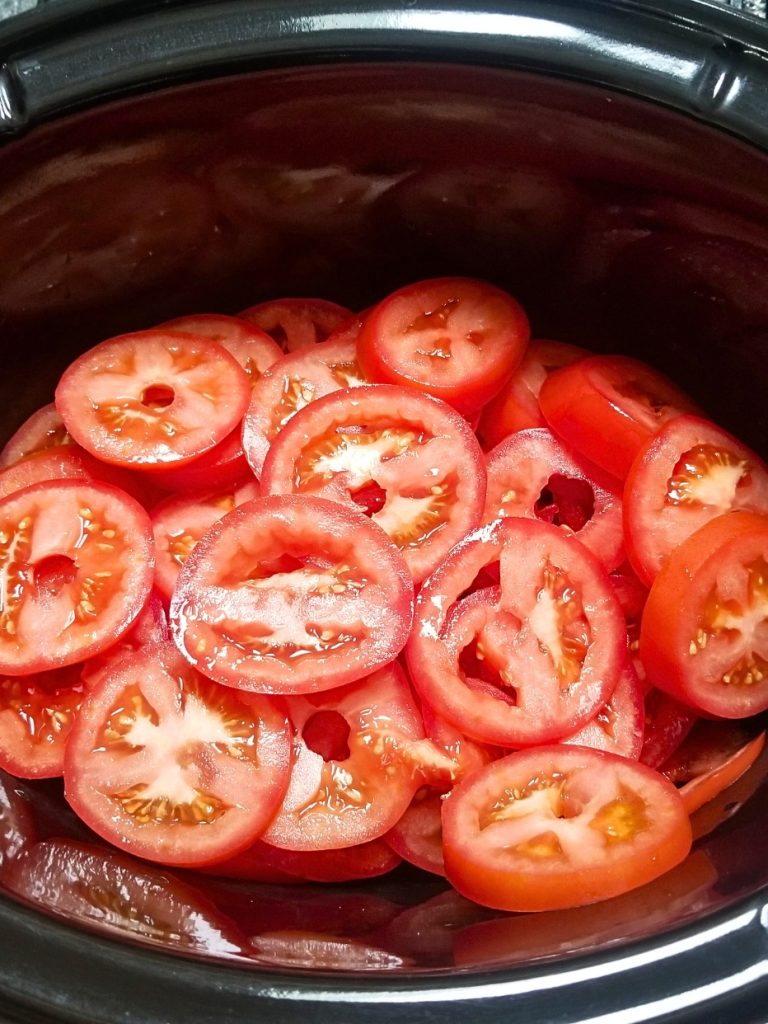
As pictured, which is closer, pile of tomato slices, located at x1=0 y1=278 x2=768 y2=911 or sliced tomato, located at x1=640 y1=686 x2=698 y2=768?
pile of tomato slices, located at x1=0 y1=278 x2=768 y2=911

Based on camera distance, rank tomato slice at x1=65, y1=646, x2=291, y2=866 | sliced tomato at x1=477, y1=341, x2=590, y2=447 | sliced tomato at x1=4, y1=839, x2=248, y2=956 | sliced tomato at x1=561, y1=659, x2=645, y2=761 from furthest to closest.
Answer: sliced tomato at x1=477, y1=341, x2=590, y2=447
sliced tomato at x1=561, y1=659, x2=645, y2=761
tomato slice at x1=65, y1=646, x2=291, y2=866
sliced tomato at x1=4, y1=839, x2=248, y2=956

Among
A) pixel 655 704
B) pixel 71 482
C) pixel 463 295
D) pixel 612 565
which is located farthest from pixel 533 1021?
pixel 463 295

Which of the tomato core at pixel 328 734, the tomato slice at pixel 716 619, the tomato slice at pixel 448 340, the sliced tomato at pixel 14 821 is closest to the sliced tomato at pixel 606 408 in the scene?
the tomato slice at pixel 448 340

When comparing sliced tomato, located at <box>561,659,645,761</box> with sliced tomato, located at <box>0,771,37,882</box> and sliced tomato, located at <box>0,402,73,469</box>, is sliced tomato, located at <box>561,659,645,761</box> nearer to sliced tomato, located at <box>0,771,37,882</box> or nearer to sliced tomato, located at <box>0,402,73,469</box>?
sliced tomato, located at <box>0,771,37,882</box>

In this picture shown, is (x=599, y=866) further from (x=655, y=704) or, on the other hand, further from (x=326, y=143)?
(x=326, y=143)

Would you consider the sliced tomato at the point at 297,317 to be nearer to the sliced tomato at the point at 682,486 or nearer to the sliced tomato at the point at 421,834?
the sliced tomato at the point at 682,486

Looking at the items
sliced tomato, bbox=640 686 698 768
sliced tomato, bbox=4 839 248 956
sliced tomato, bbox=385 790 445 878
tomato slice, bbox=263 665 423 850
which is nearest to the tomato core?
tomato slice, bbox=263 665 423 850
